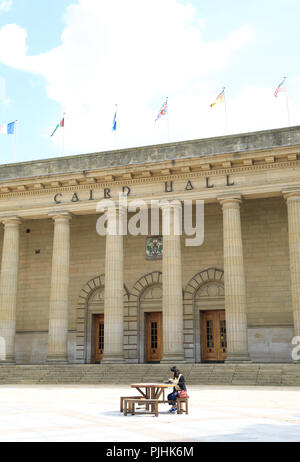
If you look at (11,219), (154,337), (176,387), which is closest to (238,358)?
(154,337)

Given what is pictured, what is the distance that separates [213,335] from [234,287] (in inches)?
216

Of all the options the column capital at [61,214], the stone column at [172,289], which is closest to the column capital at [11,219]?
the column capital at [61,214]

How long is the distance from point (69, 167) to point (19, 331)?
1106 centimetres

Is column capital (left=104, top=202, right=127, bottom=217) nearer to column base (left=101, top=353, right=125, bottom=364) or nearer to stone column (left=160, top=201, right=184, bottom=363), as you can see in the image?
stone column (left=160, top=201, right=184, bottom=363)

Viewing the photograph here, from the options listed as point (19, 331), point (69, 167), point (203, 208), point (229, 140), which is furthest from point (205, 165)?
point (19, 331)

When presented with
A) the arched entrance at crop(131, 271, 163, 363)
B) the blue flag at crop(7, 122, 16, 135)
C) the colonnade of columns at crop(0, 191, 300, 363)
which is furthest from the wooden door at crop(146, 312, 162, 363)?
the blue flag at crop(7, 122, 16, 135)

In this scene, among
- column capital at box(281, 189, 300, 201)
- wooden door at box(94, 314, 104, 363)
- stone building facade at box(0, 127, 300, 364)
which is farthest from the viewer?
wooden door at box(94, 314, 104, 363)

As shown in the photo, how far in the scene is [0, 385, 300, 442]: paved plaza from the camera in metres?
8.85

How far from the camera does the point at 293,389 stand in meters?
19.8

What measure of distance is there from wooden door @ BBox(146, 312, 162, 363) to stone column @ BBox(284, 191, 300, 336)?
30.1 feet

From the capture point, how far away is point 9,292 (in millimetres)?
29672

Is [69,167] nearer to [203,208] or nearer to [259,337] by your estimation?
[203,208]

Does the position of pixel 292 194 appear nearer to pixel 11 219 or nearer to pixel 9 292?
pixel 11 219

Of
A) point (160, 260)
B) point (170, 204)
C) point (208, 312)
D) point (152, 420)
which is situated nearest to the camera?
point (152, 420)
